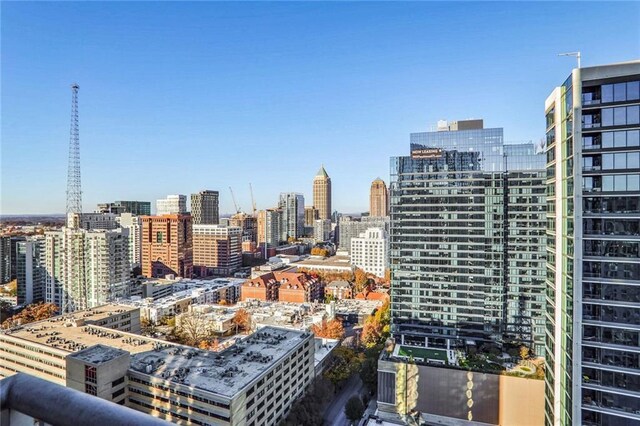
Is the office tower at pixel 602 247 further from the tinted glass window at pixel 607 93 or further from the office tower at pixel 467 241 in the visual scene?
the office tower at pixel 467 241

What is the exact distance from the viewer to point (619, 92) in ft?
19.2

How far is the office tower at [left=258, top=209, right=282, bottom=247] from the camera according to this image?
162 ft

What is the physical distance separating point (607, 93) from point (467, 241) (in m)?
9.69

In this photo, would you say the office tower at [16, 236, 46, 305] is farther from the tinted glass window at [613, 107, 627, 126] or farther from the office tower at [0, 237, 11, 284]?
the tinted glass window at [613, 107, 627, 126]

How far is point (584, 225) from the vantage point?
19.5ft

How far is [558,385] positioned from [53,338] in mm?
14737

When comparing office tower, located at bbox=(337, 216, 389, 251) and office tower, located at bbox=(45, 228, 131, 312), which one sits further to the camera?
office tower, located at bbox=(337, 216, 389, 251)

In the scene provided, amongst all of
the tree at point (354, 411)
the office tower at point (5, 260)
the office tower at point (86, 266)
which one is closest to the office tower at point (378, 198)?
the office tower at point (86, 266)

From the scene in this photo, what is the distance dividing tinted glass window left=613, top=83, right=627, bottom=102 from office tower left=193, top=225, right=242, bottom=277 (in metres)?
33.2

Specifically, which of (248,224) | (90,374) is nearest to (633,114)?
(90,374)

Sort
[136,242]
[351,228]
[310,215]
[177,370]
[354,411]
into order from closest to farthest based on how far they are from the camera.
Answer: [177,370] < [354,411] < [136,242] < [351,228] < [310,215]

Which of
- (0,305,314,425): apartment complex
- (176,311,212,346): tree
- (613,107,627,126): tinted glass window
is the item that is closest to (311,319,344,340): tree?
(0,305,314,425): apartment complex

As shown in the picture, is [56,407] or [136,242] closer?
[56,407]

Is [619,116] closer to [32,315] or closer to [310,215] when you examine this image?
[32,315]
